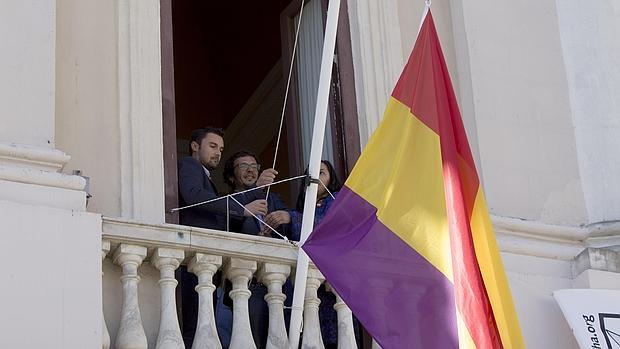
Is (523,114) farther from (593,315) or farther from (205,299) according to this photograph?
(205,299)

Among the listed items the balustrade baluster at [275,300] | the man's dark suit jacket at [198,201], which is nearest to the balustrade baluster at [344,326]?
the balustrade baluster at [275,300]

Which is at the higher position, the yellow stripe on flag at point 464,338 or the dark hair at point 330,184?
the dark hair at point 330,184

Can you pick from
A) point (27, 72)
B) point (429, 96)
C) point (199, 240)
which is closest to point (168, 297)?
point (199, 240)

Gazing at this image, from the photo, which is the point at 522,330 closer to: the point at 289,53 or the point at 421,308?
the point at 421,308

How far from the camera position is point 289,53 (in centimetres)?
1141

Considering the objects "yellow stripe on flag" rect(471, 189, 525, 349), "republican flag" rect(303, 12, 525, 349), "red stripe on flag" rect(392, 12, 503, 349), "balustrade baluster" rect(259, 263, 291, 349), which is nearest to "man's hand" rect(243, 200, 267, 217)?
"balustrade baluster" rect(259, 263, 291, 349)

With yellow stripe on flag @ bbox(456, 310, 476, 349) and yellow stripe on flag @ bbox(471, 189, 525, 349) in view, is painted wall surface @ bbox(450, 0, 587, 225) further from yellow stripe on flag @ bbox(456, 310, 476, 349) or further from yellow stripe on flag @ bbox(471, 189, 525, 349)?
yellow stripe on flag @ bbox(456, 310, 476, 349)

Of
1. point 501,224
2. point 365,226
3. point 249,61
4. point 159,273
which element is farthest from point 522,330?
point 249,61

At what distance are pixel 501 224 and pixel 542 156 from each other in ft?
2.00

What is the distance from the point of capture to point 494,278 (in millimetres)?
8977

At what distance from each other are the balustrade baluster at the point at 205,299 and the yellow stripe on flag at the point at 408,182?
0.76 m

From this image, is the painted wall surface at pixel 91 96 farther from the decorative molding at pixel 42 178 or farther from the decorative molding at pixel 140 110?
the decorative molding at pixel 42 178

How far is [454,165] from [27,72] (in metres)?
2.06

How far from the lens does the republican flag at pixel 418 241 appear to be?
341 inches
